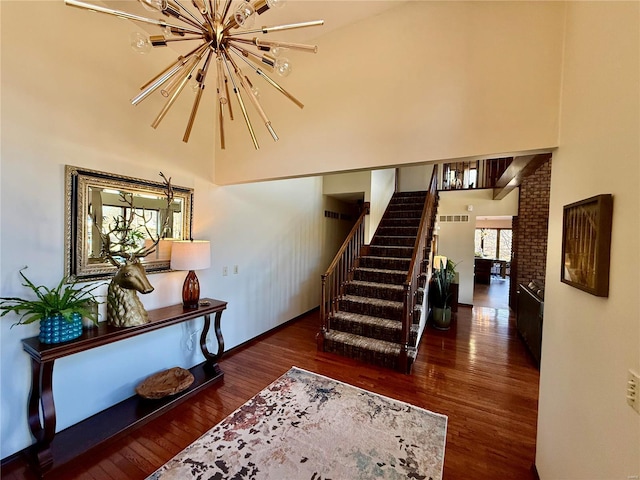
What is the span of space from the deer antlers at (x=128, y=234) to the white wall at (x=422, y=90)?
1228 mm

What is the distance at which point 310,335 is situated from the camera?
423cm

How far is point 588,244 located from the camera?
1.16m

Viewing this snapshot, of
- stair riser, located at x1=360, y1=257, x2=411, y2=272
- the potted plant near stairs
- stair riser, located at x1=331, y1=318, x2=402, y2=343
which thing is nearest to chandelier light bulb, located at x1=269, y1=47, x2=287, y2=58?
stair riser, located at x1=331, y1=318, x2=402, y2=343

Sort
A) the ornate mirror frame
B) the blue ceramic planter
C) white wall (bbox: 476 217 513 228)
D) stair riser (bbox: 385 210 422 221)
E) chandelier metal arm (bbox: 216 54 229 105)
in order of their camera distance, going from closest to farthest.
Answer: chandelier metal arm (bbox: 216 54 229 105)
the blue ceramic planter
the ornate mirror frame
stair riser (bbox: 385 210 422 221)
white wall (bbox: 476 217 513 228)

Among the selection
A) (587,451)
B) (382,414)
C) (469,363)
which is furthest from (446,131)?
(469,363)

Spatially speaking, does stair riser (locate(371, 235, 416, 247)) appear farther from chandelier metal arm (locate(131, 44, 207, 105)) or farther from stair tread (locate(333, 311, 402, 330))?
chandelier metal arm (locate(131, 44, 207, 105))

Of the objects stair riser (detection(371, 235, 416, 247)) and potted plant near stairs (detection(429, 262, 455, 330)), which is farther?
stair riser (detection(371, 235, 416, 247))

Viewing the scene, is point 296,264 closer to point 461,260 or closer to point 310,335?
point 310,335

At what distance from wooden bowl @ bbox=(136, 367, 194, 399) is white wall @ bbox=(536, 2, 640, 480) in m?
2.85

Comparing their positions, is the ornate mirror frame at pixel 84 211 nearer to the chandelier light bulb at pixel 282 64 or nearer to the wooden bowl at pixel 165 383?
the wooden bowl at pixel 165 383

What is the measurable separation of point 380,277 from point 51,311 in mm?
3900

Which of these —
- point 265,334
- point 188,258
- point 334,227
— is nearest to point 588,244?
point 188,258

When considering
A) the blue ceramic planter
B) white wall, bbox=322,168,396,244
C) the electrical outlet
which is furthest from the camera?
white wall, bbox=322,168,396,244

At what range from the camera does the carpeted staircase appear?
3.35 m
